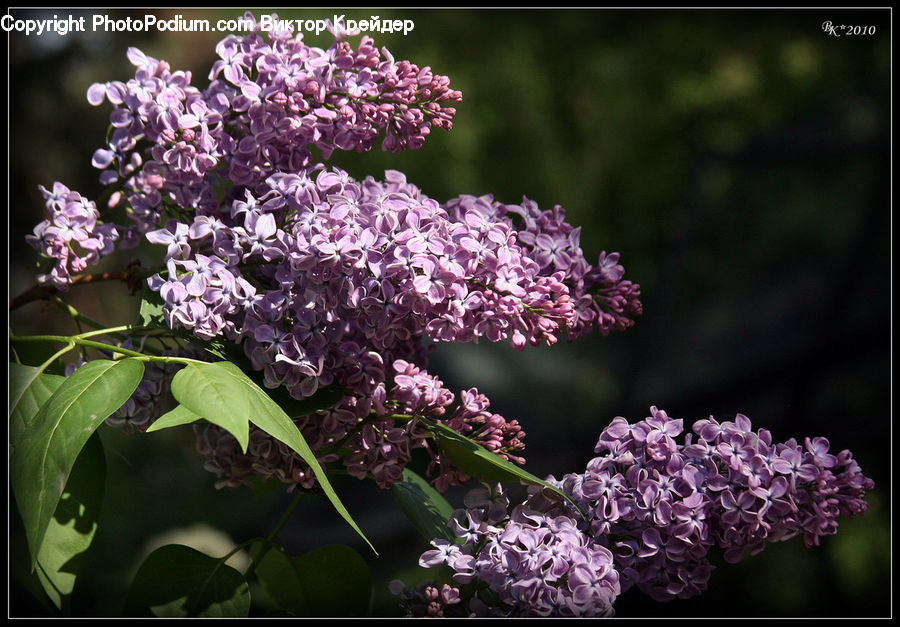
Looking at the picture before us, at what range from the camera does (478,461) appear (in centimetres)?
44

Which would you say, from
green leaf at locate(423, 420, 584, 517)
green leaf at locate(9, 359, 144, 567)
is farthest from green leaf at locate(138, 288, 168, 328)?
green leaf at locate(423, 420, 584, 517)

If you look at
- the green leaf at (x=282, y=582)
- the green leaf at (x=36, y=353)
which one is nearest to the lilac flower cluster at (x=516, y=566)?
the green leaf at (x=282, y=582)

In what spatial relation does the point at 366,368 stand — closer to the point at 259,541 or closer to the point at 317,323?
the point at 317,323

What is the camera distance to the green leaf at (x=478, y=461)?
42cm

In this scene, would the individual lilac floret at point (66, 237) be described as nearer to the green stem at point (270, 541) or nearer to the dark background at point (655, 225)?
the dark background at point (655, 225)

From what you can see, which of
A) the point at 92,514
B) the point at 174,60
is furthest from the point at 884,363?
the point at 174,60

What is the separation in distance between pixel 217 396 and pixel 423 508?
18 centimetres

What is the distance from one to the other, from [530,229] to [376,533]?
1.49 metres

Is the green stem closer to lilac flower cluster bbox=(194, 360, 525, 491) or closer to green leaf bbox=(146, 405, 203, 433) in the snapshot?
lilac flower cluster bbox=(194, 360, 525, 491)

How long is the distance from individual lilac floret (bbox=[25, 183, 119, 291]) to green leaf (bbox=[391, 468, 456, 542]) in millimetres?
224

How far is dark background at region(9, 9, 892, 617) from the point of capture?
5.72 feet

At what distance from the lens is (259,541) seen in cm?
51

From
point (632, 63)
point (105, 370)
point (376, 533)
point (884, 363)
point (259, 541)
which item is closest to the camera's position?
point (105, 370)

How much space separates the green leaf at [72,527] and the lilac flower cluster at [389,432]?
2.8 inches
